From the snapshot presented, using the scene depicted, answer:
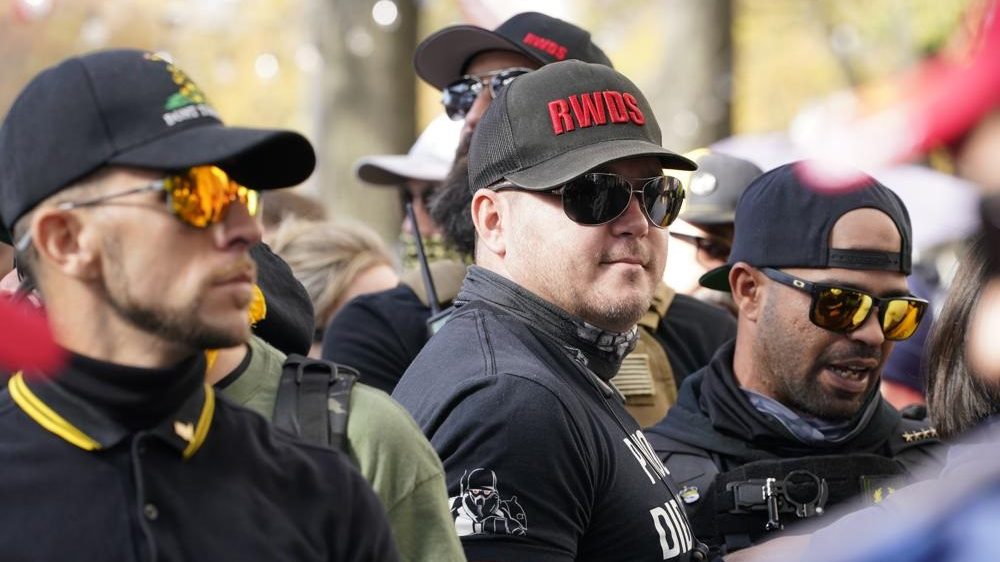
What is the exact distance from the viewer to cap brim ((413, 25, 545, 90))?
514 centimetres

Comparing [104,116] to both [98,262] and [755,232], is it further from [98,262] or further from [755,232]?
[755,232]

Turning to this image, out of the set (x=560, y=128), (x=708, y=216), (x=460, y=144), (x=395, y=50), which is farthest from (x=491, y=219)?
(x=395, y=50)

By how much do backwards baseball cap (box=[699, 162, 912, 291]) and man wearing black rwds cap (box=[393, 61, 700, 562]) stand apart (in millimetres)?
735

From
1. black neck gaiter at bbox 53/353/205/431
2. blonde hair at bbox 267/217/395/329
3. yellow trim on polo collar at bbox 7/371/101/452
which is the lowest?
blonde hair at bbox 267/217/395/329

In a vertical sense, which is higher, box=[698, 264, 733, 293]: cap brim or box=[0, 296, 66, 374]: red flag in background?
box=[0, 296, 66, 374]: red flag in background

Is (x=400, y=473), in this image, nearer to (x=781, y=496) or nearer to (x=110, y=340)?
(x=110, y=340)

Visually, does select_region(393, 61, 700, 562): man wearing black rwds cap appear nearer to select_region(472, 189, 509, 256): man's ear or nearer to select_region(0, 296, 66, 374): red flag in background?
select_region(472, 189, 509, 256): man's ear

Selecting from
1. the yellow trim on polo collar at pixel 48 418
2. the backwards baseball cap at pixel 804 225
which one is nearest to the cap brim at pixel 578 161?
the backwards baseball cap at pixel 804 225

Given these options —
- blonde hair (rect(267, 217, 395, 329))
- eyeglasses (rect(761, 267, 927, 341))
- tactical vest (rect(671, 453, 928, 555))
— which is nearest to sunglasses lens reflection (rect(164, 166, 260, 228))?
tactical vest (rect(671, 453, 928, 555))

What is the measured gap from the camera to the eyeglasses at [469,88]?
16.8 feet

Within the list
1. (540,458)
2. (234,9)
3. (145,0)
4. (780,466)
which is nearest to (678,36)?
(145,0)

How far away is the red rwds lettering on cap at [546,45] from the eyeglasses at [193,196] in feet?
8.92

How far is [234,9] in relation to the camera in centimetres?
2017

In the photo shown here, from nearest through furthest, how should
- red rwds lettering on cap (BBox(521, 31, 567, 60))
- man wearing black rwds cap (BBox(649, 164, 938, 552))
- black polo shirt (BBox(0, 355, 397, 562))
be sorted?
black polo shirt (BBox(0, 355, 397, 562)) < man wearing black rwds cap (BBox(649, 164, 938, 552)) < red rwds lettering on cap (BBox(521, 31, 567, 60))
